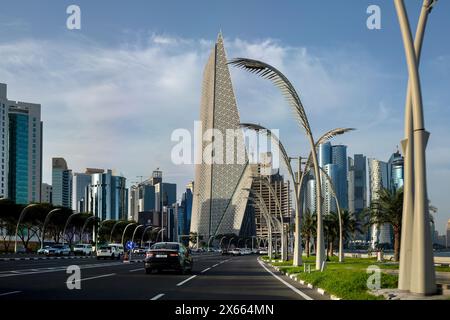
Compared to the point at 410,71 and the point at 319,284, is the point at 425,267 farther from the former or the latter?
the point at 319,284

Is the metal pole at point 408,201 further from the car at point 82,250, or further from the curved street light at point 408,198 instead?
the car at point 82,250

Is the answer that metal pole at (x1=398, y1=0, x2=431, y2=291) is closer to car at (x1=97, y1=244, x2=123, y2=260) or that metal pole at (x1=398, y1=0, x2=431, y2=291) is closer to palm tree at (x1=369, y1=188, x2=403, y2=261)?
palm tree at (x1=369, y1=188, x2=403, y2=261)

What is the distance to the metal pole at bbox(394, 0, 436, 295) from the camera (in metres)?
14.0

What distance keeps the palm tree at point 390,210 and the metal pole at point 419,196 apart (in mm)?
41823

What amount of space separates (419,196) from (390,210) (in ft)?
140

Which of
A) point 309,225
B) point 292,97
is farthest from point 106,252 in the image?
point 292,97

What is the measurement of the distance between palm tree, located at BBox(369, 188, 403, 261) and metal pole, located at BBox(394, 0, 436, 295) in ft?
137

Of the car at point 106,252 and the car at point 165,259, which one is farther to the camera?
the car at point 106,252

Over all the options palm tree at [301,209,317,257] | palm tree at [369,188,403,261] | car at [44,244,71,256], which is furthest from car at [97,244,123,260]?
palm tree at [301,209,317,257]

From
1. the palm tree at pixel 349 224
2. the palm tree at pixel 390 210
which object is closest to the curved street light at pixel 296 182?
the palm tree at pixel 390 210

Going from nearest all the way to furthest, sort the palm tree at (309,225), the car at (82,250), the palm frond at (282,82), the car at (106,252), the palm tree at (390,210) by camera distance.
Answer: the palm frond at (282,82)
the palm tree at (390,210)
the car at (106,252)
the car at (82,250)
the palm tree at (309,225)

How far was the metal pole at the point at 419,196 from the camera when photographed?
45.9 feet

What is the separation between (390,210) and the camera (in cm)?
5572

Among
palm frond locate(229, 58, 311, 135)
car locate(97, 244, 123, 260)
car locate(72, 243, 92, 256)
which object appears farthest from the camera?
car locate(72, 243, 92, 256)
